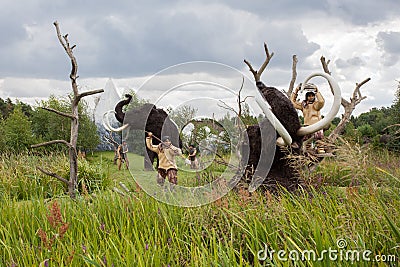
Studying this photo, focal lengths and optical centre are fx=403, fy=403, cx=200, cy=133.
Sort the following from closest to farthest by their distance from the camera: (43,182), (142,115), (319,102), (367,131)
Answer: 1. (142,115)
2. (319,102)
3. (43,182)
4. (367,131)

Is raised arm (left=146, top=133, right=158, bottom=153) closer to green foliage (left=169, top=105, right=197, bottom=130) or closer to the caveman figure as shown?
Result: green foliage (left=169, top=105, right=197, bottom=130)

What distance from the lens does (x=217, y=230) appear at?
2932 mm

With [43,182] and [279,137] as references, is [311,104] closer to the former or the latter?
[279,137]

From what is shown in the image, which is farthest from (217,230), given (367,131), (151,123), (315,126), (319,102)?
(367,131)

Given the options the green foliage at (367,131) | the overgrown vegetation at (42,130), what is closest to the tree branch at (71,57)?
the overgrown vegetation at (42,130)

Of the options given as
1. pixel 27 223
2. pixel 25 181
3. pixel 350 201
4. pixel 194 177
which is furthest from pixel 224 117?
pixel 25 181

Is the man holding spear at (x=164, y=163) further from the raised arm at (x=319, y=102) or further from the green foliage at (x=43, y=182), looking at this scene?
the green foliage at (x=43, y=182)

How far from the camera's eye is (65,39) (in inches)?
167

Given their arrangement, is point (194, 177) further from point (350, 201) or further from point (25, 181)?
point (25, 181)

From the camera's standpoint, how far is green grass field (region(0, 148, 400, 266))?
2314mm

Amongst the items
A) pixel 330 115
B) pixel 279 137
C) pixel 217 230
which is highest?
pixel 330 115

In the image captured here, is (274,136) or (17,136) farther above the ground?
(274,136)

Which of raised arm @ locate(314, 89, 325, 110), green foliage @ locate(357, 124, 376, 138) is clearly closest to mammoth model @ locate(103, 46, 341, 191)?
raised arm @ locate(314, 89, 325, 110)

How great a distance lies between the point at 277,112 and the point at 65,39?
2338 millimetres
